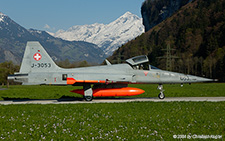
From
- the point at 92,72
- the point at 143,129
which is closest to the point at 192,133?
the point at 143,129

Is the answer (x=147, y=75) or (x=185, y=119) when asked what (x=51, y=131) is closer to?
(x=185, y=119)

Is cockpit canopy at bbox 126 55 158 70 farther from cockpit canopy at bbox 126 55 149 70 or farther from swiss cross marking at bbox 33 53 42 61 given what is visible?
swiss cross marking at bbox 33 53 42 61

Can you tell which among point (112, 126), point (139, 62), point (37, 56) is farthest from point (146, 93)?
point (112, 126)

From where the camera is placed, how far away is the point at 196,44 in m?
124

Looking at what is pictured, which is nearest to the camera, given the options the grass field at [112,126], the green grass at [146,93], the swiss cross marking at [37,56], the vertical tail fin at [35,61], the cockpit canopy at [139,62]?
the grass field at [112,126]

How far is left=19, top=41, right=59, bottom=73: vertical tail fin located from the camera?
20562mm

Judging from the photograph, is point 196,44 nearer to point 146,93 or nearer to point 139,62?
point 146,93

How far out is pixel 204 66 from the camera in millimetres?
90938

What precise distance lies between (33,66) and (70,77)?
3.28 m

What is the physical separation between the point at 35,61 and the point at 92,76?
4768mm

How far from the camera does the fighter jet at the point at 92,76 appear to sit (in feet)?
65.1

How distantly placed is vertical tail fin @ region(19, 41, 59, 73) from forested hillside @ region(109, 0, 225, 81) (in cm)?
5032

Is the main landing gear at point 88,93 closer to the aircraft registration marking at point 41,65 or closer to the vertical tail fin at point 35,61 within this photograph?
the vertical tail fin at point 35,61

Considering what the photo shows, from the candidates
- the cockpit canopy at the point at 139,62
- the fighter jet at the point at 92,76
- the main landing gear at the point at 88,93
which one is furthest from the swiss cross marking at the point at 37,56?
the cockpit canopy at the point at 139,62
